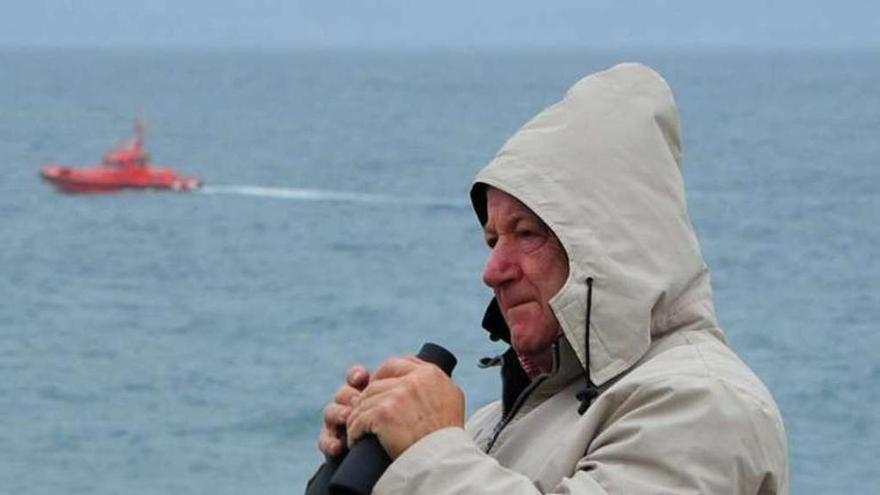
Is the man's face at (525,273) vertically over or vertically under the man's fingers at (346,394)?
over

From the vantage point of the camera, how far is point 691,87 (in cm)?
15825

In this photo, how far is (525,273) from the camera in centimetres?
250

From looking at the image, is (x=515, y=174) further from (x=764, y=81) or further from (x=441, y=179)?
(x=764, y=81)

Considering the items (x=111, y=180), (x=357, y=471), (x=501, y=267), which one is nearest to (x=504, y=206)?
(x=501, y=267)

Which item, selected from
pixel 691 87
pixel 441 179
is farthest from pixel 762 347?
pixel 691 87

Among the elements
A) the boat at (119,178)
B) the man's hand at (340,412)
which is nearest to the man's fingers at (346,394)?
the man's hand at (340,412)

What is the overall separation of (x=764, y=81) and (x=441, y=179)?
105819 millimetres

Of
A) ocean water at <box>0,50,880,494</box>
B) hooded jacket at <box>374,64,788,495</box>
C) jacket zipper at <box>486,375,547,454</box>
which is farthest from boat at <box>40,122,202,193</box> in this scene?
hooded jacket at <box>374,64,788,495</box>

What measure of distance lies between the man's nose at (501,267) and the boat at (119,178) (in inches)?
2564

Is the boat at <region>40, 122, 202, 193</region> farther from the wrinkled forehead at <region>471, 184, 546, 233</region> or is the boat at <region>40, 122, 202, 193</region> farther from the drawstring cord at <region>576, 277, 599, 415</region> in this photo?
the drawstring cord at <region>576, 277, 599, 415</region>

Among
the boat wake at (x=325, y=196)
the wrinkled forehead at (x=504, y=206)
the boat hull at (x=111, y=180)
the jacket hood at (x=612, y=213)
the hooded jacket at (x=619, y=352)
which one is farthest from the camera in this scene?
the boat hull at (x=111, y=180)

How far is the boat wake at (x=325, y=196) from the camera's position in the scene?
66750 millimetres

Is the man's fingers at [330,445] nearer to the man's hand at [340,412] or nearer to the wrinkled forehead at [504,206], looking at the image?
the man's hand at [340,412]

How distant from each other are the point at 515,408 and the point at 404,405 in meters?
0.27
